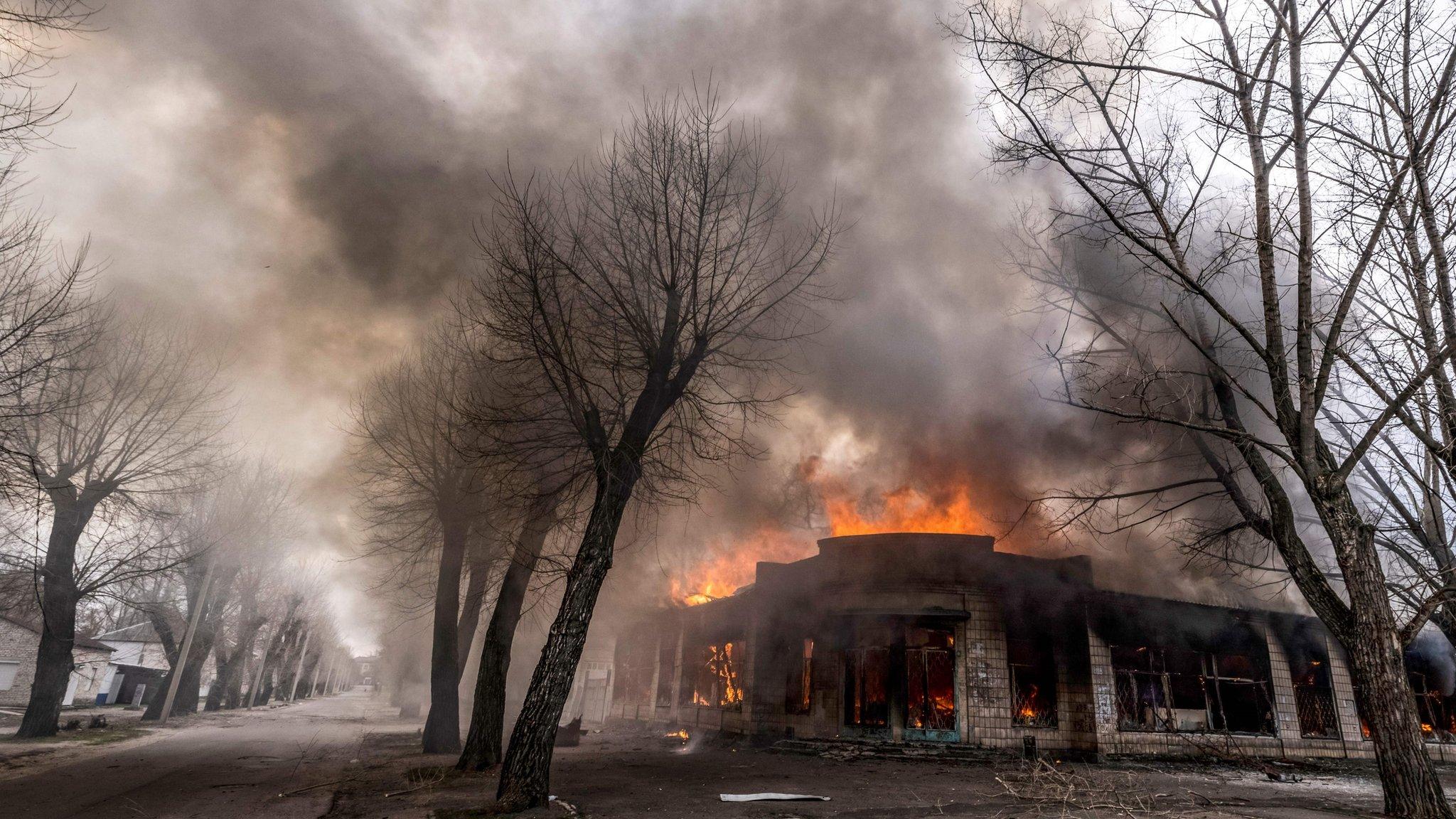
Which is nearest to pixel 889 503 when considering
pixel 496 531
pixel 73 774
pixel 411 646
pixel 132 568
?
pixel 496 531

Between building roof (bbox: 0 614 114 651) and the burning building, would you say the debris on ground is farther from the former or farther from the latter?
building roof (bbox: 0 614 114 651)

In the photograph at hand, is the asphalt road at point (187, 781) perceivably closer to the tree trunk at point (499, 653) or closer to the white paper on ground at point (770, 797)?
the tree trunk at point (499, 653)

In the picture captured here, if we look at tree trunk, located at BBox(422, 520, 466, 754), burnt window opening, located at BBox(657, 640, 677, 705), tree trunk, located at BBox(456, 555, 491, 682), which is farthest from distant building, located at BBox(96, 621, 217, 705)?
tree trunk, located at BBox(422, 520, 466, 754)

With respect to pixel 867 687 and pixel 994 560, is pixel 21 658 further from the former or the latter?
pixel 994 560

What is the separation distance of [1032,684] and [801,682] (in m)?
5.82

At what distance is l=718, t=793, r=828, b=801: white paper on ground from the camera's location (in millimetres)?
8516

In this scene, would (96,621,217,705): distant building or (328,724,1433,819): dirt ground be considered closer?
(328,724,1433,819): dirt ground

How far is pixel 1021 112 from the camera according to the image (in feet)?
23.8

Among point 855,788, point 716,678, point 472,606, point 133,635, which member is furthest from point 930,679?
point 133,635

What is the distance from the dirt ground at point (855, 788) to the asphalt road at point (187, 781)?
752 millimetres

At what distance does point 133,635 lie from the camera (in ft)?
148

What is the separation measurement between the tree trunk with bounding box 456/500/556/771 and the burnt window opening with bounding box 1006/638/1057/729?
1181 centimetres

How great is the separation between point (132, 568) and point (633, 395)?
611 inches

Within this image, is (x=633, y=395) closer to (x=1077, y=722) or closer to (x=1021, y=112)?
(x=1021, y=112)
